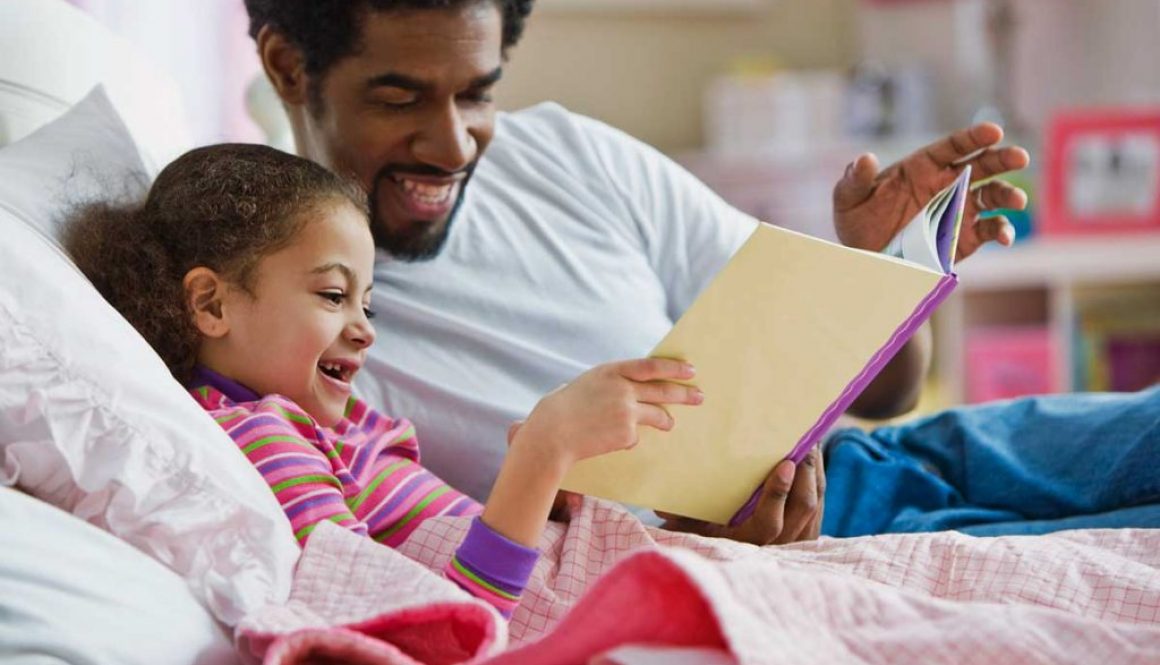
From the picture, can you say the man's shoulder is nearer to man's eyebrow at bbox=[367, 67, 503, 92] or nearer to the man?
the man

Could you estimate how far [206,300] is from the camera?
44.5 inches

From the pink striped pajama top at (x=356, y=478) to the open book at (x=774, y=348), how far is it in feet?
0.37

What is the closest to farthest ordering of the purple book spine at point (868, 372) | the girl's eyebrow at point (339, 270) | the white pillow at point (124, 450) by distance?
the white pillow at point (124, 450)
the purple book spine at point (868, 372)
the girl's eyebrow at point (339, 270)

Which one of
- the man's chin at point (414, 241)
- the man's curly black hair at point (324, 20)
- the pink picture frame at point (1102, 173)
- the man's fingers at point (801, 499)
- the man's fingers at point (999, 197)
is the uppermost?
the man's curly black hair at point (324, 20)

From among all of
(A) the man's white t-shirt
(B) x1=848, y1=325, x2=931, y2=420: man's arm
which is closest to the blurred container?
(A) the man's white t-shirt

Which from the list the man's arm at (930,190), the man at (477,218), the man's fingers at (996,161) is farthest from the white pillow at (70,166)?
the man's fingers at (996,161)

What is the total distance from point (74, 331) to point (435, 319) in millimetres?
508

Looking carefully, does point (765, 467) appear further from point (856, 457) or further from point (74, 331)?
point (74, 331)

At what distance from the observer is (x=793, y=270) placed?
0.99m

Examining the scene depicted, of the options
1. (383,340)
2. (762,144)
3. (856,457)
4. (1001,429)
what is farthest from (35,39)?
(762,144)

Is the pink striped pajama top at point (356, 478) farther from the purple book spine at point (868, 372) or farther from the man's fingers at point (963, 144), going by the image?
the man's fingers at point (963, 144)

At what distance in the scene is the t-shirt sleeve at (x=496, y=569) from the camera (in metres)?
0.97

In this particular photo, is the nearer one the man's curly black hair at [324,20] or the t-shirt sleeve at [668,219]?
the man's curly black hair at [324,20]

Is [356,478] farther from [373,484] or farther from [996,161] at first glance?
[996,161]
